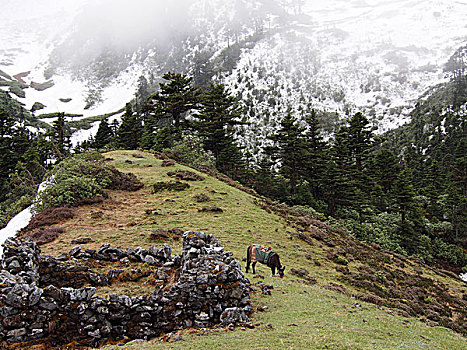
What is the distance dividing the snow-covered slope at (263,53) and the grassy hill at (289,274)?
46.0 m

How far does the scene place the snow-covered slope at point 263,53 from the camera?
3285 inches

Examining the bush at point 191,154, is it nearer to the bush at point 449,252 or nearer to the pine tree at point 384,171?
the pine tree at point 384,171

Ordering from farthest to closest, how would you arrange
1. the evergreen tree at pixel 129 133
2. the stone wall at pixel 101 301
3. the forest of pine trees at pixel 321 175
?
the evergreen tree at pixel 129 133, the forest of pine trees at pixel 321 175, the stone wall at pixel 101 301

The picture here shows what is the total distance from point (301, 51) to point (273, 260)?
103868 millimetres

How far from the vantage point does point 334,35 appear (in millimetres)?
112500

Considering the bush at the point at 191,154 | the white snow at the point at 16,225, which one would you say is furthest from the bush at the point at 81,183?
the bush at the point at 191,154

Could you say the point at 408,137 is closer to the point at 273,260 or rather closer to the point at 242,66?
the point at 242,66

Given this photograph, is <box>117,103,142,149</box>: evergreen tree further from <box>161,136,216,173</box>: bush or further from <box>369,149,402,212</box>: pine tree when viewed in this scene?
<box>369,149,402,212</box>: pine tree

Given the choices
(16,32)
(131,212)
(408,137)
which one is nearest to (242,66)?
(408,137)

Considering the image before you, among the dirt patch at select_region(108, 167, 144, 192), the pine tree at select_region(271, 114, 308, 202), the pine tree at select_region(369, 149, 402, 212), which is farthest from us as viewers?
the pine tree at select_region(369, 149, 402, 212)

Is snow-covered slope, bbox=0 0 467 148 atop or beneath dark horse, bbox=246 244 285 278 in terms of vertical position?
atop

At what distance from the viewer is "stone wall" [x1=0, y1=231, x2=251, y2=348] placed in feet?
20.1

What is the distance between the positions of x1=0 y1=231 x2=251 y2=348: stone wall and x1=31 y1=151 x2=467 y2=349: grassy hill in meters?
0.61

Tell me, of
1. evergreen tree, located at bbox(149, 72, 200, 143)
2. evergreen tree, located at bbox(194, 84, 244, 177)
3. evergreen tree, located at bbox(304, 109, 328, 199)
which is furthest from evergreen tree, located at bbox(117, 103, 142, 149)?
evergreen tree, located at bbox(304, 109, 328, 199)
